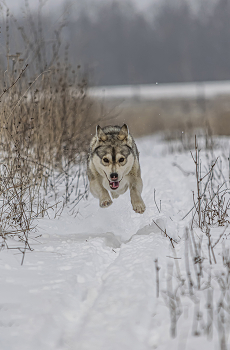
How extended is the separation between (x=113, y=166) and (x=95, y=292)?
2.40 metres

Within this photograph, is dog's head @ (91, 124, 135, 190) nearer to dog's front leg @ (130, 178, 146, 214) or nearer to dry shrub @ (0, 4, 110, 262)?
dog's front leg @ (130, 178, 146, 214)

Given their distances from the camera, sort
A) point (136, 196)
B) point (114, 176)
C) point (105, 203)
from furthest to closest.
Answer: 1. point (136, 196)
2. point (105, 203)
3. point (114, 176)

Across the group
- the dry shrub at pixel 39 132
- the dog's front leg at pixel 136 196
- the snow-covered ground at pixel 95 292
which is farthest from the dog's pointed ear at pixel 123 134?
the snow-covered ground at pixel 95 292

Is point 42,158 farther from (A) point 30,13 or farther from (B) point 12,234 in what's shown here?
(A) point 30,13

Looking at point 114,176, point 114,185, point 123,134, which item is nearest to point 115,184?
point 114,185

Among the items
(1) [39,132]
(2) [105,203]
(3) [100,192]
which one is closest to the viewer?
(2) [105,203]

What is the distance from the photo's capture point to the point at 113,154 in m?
5.45

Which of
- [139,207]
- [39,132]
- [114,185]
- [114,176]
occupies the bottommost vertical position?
[139,207]

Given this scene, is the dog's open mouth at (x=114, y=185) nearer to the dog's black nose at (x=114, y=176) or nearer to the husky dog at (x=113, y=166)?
the husky dog at (x=113, y=166)

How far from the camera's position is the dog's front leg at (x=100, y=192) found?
5.59 metres

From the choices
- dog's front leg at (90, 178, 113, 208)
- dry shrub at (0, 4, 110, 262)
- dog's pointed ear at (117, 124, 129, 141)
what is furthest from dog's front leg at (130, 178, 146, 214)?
dry shrub at (0, 4, 110, 262)

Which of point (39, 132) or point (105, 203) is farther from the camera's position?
point (39, 132)

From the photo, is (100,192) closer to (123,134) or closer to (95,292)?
(123,134)

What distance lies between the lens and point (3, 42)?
5.66 m
